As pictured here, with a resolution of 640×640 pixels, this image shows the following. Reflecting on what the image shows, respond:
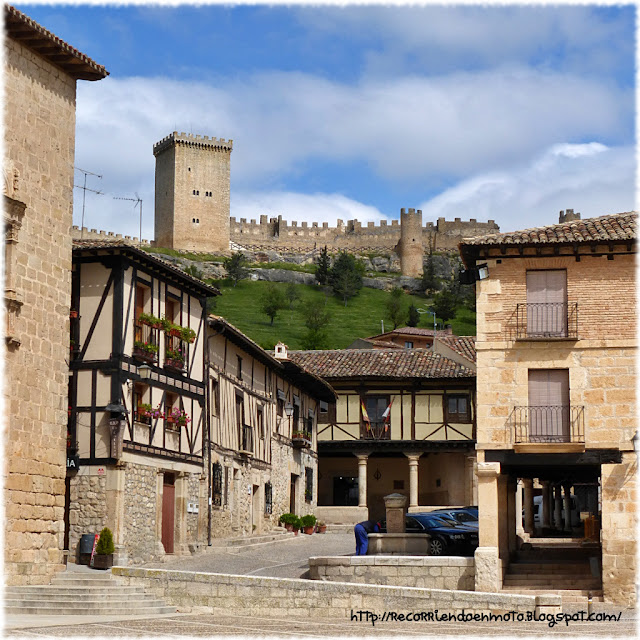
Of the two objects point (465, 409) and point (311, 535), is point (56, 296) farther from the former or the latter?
point (465, 409)

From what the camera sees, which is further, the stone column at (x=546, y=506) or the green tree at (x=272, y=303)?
the green tree at (x=272, y=303)

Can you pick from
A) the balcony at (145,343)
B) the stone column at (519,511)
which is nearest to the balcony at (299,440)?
the stone column at (519,511)

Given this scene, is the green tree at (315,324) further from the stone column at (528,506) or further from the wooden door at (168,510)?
the wooden door at (168,510)

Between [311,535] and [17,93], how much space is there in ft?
66.2

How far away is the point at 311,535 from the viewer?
121 feet

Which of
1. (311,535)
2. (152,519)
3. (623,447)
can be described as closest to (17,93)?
(152,519)

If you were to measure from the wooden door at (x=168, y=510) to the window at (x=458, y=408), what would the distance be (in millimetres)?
18163

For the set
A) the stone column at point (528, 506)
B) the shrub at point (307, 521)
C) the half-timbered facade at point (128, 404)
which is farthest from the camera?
the stone column at point (528, 506)

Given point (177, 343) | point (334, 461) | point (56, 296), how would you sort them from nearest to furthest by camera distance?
point (56, 296)
point (177, 343)
point (334, 461)

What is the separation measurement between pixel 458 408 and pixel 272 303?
4534 centimetres

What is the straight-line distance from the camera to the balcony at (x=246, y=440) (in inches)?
1328

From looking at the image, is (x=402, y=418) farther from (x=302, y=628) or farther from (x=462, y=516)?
(x=302, y=628)

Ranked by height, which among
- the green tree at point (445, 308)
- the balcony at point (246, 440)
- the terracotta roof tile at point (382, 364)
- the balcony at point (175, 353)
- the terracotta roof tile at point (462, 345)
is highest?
the green tree at point (445, 308)

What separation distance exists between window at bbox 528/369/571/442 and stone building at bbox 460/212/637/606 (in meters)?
0.02
